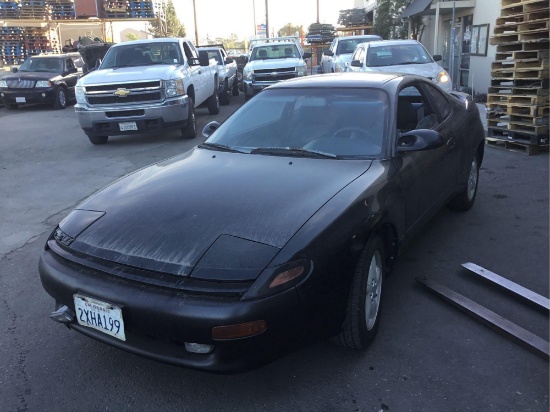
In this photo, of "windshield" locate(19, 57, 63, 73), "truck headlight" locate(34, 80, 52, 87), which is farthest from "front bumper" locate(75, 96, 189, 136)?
"windshield" locate(19, 57, 63, 73)

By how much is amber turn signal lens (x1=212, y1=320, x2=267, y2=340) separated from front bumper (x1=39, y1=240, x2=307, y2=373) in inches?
0.8

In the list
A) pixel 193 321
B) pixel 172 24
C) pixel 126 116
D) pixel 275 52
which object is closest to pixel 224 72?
pixel 275 52

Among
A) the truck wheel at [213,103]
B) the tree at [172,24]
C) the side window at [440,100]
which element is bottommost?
the truck wheel at [213,103]

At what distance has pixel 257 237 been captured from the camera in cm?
260

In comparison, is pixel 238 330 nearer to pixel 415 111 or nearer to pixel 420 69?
pixel 415 111

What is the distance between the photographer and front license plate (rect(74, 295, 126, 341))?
2.50 metres

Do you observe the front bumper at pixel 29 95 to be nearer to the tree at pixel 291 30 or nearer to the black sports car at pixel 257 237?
the black sports car at pixel 257 237

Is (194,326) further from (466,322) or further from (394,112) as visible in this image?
(394,112)

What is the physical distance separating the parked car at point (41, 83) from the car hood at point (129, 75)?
7.22 meters

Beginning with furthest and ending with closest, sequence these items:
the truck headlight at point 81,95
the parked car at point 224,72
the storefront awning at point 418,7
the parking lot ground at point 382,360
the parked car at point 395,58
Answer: the storefront awning at point 418,7, the parked car at point 224,72, the parked car at point 395,58, the truck headlight at point 81,95, the parking lot ground at point 382,360

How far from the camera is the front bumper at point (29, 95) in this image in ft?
52.5

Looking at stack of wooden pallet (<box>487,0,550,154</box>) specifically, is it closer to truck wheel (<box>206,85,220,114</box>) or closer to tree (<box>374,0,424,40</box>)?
truck wheel (<box>206,85,220,114</box>)

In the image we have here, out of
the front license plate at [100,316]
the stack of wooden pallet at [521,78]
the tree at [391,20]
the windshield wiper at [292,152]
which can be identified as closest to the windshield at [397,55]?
the stack of wooden pallet at [521,78]

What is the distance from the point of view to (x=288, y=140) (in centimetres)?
384
